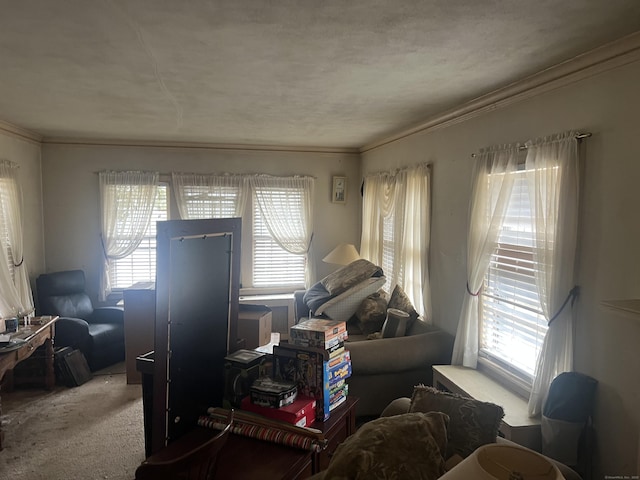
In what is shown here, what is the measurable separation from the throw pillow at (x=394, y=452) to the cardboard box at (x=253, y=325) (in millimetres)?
2011

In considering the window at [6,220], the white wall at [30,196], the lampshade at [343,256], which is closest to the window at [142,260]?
the white wall at [30,196]

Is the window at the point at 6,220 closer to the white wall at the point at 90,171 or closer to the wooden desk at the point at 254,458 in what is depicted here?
the white wall at the point at 90,171

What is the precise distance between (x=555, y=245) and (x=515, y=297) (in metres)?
0.62

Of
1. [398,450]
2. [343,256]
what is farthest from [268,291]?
[398,450]

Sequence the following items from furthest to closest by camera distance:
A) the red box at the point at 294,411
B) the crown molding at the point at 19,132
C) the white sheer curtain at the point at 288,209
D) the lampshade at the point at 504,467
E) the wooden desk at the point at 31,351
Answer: the white sheer curtain at the point at 288,209 → the crown molding at the point at 19,132 → the wooden desk at the point at 31,351 → the red box at the point at 294,411 → the lampshade at the point at 504,467

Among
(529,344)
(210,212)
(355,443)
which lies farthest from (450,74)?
(210,212)

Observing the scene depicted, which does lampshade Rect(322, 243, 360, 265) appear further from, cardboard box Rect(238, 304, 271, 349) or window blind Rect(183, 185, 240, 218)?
cardboard box Rect(238, 304, 271, 349)

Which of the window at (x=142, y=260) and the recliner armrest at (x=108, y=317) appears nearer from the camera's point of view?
the recliner armrest at (x=108, y=317)

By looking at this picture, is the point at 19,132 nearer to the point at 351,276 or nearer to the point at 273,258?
the point at 273,258

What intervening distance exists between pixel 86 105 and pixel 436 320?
11.8 ft

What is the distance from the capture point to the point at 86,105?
3557 millimetres

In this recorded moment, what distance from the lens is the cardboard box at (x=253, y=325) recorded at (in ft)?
11.2

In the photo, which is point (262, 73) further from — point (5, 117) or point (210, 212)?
point (210, 212)

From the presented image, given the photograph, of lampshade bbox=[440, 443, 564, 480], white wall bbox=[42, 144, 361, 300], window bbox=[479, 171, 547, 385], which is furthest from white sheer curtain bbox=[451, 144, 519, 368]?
white wall bbox=[42, 144, 361, 300]
